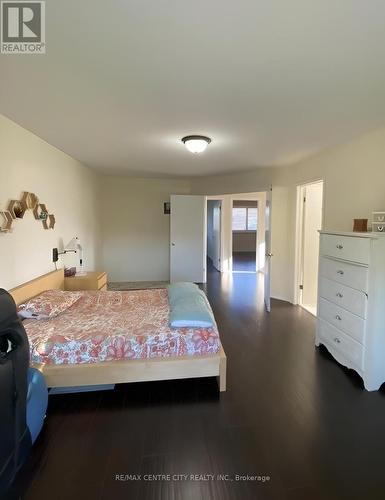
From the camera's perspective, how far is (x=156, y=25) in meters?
1.38

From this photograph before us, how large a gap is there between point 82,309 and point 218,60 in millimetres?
2545

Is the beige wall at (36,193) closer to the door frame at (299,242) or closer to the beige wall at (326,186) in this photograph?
the beige wall at (326,186)

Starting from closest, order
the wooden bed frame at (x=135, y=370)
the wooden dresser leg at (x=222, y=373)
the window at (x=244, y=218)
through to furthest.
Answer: the wooden bed frame at (x=135, y=370) → the wooden dresser leg at (x=222, y=373) → the window at (x=244, y=218)

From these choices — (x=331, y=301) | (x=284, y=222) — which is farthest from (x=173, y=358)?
(x=284, y=222)

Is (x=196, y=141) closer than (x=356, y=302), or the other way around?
(x=356, y=302)

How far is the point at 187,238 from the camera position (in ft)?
20.6

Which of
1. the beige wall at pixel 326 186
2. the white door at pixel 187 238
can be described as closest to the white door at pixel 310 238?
the beige wall at pixel 326 186

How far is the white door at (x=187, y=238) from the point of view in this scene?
6.21m

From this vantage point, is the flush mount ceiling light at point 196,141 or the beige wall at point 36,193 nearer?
the beige wall at point 36,193

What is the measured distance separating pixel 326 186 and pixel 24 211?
3.66 m

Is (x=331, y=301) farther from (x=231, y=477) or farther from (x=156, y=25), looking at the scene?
(x=156, y=25)

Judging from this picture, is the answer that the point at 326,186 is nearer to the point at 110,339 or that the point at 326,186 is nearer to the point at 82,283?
the point at 110,339

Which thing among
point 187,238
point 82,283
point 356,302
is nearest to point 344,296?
point 356,302

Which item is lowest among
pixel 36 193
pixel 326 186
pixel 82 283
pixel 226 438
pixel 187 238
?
pixel 226 438
